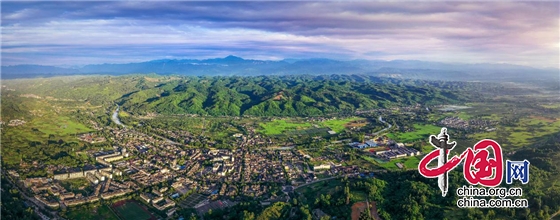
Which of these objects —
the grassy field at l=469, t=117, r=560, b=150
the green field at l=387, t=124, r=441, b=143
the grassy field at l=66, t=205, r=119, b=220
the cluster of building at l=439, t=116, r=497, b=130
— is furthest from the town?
the cluster of building at l=439, t=116, r=497, b=130

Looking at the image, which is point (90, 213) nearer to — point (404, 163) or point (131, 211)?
point (131, 211)

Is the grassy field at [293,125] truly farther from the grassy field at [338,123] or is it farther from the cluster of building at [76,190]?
the cluster of building at [76,190]

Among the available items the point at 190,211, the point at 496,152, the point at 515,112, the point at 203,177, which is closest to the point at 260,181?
the point at 203,177

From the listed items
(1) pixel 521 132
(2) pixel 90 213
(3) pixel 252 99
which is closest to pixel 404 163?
(1) pixel 521 132

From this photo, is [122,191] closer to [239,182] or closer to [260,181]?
[239,182]

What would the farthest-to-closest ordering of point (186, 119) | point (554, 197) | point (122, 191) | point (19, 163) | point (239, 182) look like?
point (186, 119) < point (19, 163) < point (239, 182) < point (122, 191) < point (554, 197)

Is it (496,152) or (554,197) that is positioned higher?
(496,152)
